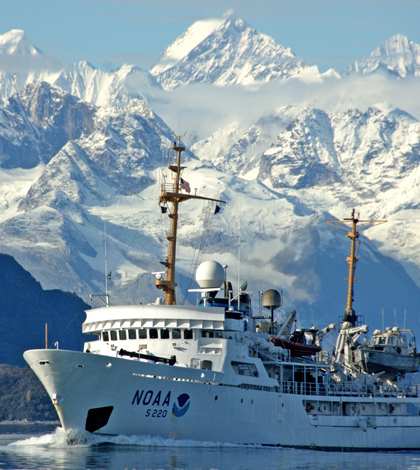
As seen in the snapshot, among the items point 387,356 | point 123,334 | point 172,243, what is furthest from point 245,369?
point 387,356

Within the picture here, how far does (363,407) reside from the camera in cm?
5916

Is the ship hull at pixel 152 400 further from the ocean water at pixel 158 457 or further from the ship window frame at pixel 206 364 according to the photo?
the ship window frame at pixel 206 364

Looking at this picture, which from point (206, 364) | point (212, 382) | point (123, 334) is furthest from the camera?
point (123, 334)

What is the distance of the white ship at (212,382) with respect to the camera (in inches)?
1838

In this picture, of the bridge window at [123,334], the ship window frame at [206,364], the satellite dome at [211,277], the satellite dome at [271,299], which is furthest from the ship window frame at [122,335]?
the satellite dome at [271,299]

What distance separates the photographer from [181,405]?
47719 millimetres

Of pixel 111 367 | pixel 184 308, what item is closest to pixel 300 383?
pixel 184 308

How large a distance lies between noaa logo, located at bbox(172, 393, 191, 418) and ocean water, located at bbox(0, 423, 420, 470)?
171 centimetres

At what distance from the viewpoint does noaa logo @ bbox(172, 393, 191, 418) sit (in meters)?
47.6

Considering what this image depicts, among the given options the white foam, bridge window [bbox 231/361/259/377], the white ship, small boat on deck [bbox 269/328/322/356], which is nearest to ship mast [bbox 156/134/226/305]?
the white ship

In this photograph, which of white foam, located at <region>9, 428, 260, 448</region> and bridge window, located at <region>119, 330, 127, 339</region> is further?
bridge window, located at <region>119, 330, 127, 339</region>

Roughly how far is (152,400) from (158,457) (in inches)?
141

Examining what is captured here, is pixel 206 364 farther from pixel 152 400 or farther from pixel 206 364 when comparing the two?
pixel 152 400

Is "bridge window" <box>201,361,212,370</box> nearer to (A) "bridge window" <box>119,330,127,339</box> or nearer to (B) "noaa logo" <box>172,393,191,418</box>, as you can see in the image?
(B) "noaa logo" <box>172,393,191,418</box>
